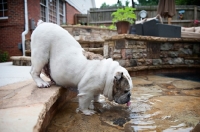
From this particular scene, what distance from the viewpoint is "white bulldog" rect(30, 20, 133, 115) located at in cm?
156

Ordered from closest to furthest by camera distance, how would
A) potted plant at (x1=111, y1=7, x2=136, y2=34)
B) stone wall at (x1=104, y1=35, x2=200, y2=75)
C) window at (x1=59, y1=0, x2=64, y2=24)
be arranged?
stone wall at (x1=104, y1=35, x2=200, y2=75) < potted plant at (x1=111, y1=7, x2=136, y2=34) < window at (x1=59, y1=0, x2=64, y2=24)

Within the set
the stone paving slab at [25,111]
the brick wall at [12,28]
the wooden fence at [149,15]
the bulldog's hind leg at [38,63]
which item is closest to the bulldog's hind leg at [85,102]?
the stone paving slab at [25,111]

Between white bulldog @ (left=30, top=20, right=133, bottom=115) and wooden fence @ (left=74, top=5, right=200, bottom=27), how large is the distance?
10989 millimetres

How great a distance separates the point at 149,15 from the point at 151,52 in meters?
8.74

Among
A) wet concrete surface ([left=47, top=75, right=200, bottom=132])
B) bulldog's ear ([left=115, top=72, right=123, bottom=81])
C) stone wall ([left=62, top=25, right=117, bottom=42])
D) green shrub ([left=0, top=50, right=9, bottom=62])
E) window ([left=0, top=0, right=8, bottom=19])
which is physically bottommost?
wet concrete surface ([left=47, top=75, right=200, bottom=132])

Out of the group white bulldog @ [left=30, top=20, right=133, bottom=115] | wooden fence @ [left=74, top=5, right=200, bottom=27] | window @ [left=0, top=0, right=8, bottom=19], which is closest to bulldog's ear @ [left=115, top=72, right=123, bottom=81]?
white bulldog @ [left=30, top=20, right=133, bottom=115]

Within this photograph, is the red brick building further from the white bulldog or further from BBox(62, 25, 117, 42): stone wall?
the white bulldog

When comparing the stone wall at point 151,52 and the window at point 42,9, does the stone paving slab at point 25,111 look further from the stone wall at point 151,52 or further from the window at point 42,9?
the window at point 42,9

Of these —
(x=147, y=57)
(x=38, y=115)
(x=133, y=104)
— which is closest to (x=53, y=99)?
(x=38, y=115)

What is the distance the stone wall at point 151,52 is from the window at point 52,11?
6.25 metres

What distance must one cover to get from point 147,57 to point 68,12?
9.20 metres

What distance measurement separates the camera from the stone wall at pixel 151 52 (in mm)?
4027

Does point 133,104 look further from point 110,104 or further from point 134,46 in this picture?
point 134,46

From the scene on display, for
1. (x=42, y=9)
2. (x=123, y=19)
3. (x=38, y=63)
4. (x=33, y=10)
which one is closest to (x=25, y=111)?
(x=38, y=63)
